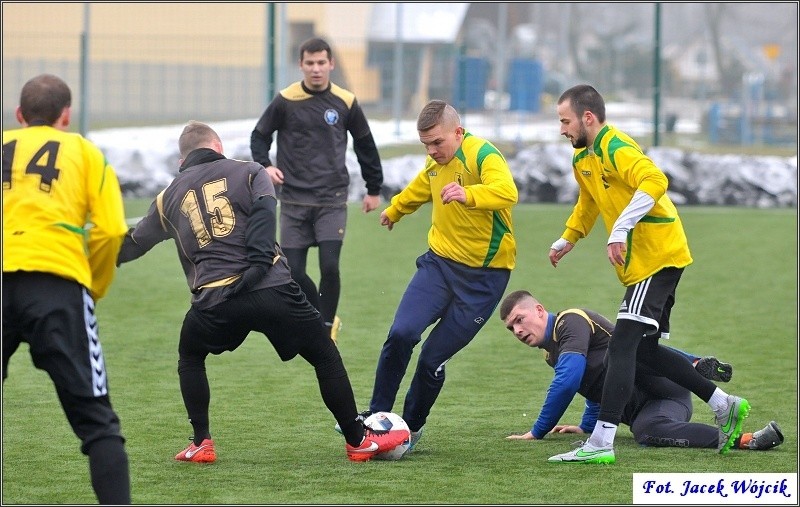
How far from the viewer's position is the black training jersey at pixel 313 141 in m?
8.76

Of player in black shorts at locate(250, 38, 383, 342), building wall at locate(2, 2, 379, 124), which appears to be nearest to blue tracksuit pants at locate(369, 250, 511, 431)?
player in black shorts at locate(250, 38, 383, 342)

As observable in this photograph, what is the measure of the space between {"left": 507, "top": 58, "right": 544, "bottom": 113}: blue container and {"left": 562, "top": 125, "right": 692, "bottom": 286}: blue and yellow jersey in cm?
1738

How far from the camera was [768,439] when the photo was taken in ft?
19.6

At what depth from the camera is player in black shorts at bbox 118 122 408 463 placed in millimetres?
5422

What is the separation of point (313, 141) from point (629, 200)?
3.46m

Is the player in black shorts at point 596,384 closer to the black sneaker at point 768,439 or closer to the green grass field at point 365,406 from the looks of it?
the black sneaker at point 768,439

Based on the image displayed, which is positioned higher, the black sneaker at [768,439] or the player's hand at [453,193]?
Result: the player's hand at [453,193]

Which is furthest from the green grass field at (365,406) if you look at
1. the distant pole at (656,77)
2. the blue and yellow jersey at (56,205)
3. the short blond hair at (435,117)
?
the distant pole at (656,77)

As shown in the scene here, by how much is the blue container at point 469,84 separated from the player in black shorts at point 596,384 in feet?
55.7

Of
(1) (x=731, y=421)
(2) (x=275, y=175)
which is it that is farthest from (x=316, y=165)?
(1) (x=731, y=421)

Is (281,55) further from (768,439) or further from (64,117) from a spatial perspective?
(64,117)

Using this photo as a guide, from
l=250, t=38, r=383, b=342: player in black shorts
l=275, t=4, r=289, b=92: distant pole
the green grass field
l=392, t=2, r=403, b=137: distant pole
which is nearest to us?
the green grass field

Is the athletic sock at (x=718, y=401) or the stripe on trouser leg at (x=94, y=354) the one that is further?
the athletic sock at (x=718, y=401)

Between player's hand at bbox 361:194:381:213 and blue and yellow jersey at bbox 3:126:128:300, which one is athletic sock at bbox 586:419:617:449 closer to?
blue and yellow jersey at bbox 3:126:128:300
